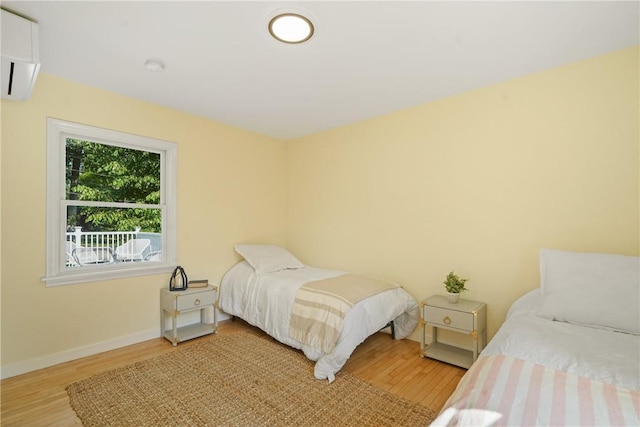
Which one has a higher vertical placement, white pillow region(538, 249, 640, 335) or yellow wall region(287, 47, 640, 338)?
yellow wall region(287, 47, 640, 338)

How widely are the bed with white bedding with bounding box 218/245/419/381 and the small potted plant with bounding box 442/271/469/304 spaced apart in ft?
1.47

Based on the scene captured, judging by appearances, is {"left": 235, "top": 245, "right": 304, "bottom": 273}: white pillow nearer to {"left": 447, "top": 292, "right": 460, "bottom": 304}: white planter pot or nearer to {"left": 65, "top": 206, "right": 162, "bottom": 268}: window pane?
{"left": 65, "top": 206, "right": 162, "bottom": 268}: window pane

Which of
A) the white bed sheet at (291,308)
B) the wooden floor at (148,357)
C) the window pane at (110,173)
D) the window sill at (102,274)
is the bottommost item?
the wooden floor at (148,357)

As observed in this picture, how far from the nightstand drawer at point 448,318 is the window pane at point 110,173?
3006 mm

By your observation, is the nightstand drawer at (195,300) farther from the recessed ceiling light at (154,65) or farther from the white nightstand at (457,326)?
the white nightstand at (457,326)

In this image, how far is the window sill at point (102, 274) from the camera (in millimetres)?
2621

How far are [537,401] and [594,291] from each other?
1222 millimetres

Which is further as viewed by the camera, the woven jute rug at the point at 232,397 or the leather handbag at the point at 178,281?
the leather handbag at the point at 178,281

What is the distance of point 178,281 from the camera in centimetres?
325

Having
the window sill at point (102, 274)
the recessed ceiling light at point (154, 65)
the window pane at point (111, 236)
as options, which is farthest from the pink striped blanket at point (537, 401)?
the window pane at point (111, 236)

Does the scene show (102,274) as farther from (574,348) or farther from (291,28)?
(574,348)

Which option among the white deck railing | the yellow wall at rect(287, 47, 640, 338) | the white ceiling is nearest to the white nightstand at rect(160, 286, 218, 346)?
the white deck railing

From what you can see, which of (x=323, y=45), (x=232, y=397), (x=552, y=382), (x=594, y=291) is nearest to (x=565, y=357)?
(x=552, y=382)

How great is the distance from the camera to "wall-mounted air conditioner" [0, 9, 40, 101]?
1752 millimetres
